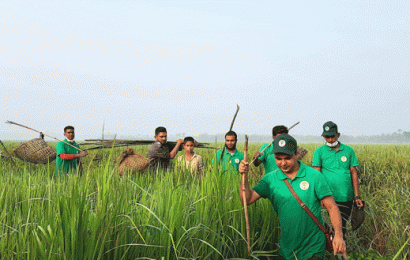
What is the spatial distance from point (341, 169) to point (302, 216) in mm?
2685

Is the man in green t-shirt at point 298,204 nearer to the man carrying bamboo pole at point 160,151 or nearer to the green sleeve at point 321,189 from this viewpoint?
the green sleeve at point 321,189

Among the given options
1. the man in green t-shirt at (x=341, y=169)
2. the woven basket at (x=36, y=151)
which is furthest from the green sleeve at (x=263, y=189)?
the woven basket at (x=36, y=151)

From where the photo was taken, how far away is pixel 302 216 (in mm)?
2561

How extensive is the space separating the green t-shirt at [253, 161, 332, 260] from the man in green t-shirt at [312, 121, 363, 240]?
253cm

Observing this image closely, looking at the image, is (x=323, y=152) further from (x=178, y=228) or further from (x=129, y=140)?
(x=129, y=140)

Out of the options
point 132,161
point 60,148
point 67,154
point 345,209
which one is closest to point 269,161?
point 345,209

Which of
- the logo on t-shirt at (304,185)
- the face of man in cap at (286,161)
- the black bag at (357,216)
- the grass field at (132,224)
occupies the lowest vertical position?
the black bag at (357,216)

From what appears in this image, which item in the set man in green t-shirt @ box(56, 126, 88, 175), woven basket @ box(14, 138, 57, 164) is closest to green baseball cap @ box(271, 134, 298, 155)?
man in green t-shirt @ box(56, 126, 88, 175)

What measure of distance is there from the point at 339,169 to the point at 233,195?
2.42 meters

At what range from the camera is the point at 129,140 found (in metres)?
7.84

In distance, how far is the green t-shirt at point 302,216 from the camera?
2.55 metres

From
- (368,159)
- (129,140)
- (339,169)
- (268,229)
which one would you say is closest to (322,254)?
(268,229)

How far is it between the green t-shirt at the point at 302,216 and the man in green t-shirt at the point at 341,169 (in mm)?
2529

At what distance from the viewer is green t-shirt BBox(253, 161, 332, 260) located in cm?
255
